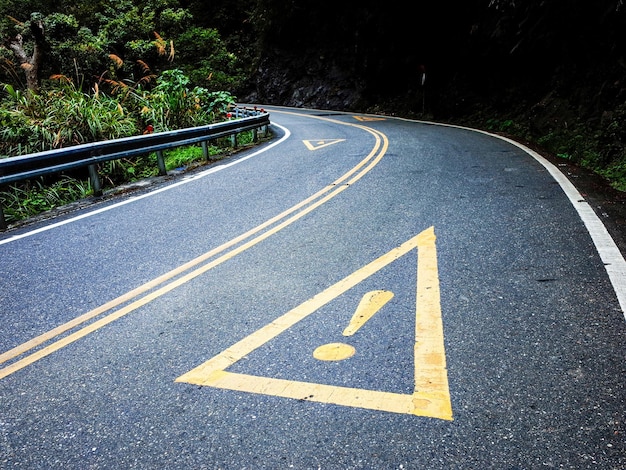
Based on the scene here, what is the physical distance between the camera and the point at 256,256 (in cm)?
495

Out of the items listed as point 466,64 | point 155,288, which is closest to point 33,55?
point 155,288

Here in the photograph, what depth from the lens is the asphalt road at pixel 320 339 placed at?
7.81 ft

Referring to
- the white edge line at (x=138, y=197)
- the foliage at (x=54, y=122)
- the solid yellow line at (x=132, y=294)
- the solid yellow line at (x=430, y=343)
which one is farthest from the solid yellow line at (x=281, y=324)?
the foliage at (x=54, y=122)

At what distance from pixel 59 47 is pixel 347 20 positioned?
58.5ft

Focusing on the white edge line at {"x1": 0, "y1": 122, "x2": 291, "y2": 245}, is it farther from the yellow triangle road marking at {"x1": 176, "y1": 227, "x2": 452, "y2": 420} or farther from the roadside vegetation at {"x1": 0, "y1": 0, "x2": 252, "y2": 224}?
the yellow triangle road marking at {"x1": 176, "y1": 227, "x2": 452, "y2": 420}

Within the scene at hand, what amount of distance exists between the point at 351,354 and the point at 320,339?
11.2 inches

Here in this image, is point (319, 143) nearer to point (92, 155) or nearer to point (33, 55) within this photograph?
point (92, 155)

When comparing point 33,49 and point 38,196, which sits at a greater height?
point 33,49

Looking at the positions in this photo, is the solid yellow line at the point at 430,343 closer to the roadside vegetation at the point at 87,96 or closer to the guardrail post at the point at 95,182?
the guardrail post at the point at 95,182

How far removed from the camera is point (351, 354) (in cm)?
311

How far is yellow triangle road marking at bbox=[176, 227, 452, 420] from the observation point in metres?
2.63

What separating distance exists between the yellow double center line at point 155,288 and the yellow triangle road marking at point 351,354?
1.16 m

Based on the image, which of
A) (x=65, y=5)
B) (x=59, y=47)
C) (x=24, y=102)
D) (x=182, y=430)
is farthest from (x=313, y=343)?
(x=65, y=5)

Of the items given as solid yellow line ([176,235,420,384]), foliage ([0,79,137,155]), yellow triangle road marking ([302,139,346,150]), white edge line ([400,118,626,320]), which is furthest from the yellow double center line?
foliage ([0,79,137,155])
